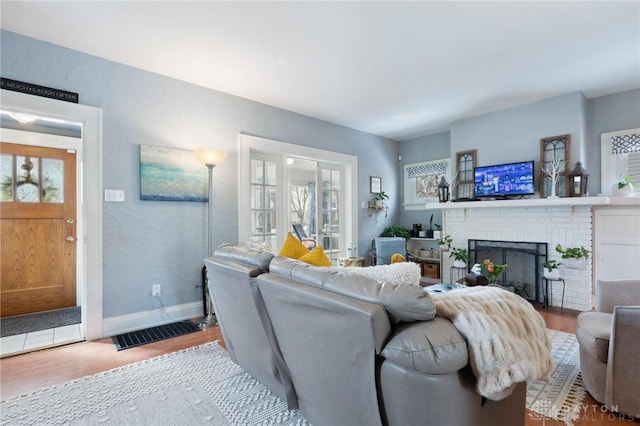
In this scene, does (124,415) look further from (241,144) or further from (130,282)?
(241,144)

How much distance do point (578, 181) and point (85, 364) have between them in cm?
521

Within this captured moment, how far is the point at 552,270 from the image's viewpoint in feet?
12.3

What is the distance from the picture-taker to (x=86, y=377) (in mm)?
2176

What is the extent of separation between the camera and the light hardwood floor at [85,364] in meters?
1.75

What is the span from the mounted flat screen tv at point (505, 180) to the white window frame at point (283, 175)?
190 centimetres

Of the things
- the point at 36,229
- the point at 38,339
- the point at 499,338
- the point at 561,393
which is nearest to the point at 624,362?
the point at 561,393

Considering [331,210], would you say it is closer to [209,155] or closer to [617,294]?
[209,155]

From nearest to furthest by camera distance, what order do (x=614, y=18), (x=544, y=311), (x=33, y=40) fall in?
(x=614, y=18)
(x=33, y=40)
(x=544, y=311)

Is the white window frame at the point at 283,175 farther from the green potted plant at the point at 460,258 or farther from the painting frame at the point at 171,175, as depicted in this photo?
the green potted plant at the point at 460,258

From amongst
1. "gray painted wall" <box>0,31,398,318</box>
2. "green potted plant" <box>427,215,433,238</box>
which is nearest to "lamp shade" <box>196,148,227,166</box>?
"gray painted wall" <box>0,31,398,318</box>

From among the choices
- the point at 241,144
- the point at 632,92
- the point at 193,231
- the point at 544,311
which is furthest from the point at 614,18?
the point at 193,231

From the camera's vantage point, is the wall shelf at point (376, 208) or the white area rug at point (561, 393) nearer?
the white area rug at point (561, 393)

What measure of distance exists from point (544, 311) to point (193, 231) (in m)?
4.23

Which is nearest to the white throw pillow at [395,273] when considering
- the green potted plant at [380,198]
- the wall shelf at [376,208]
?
the wall shelf at [376,208]
